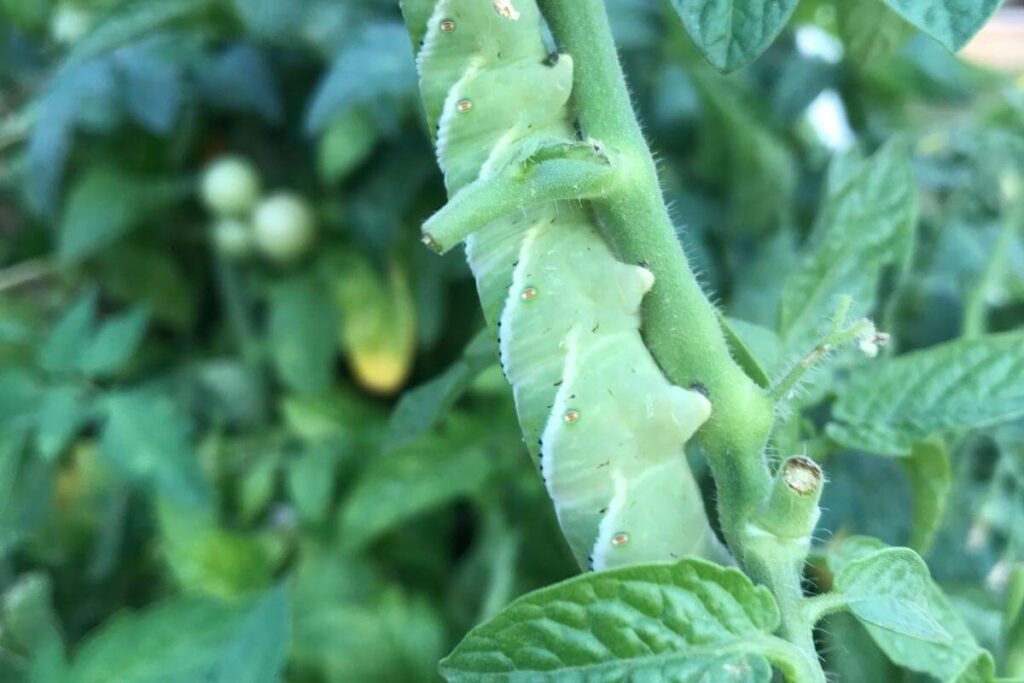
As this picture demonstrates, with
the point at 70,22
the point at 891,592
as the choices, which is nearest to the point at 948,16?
the point at 891,592

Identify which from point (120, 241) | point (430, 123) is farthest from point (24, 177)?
point (430, 123)

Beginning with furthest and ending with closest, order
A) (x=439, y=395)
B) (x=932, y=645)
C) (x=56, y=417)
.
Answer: (x=56, y=417)
(x=439, y=395)
(x=932, y=645)

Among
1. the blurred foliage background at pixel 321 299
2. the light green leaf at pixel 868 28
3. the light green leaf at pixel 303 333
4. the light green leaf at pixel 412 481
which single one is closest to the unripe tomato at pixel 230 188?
the blurred foliage background at pixel 321 299

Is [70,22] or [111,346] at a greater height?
[70,22]

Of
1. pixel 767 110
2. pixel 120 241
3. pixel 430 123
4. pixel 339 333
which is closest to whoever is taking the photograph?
pixel 430 123

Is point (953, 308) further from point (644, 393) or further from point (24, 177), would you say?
point (24, 177)

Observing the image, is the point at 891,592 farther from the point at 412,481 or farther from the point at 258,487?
the point at 258,487

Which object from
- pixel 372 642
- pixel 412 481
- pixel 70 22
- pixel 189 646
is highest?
pixel 70 22

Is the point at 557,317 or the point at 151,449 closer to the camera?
the point at 557,317
